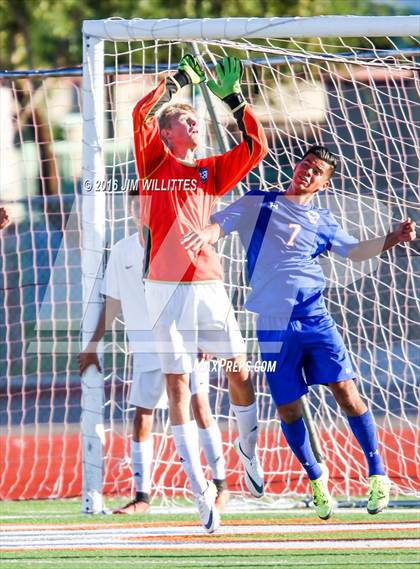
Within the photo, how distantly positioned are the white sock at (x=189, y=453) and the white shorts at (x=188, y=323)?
38cm

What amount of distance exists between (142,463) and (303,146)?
253cm

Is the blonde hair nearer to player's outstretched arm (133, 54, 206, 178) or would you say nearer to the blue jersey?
player's outstretched arm (133, 54, 206, 178)

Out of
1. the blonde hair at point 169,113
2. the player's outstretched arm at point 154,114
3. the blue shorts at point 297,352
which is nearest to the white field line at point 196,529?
the blue shorts at point 297,352

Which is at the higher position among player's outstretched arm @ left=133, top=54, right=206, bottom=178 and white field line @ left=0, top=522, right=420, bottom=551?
player's outstretched arm @ left=133, top=54, right=206, bottom=178

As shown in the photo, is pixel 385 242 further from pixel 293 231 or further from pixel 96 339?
pixel 96 339

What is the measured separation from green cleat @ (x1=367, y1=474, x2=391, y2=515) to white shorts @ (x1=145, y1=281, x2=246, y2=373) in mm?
1016

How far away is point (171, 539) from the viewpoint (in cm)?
726

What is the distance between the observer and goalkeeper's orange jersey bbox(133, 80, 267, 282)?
21.9ft

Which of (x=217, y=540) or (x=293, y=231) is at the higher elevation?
(x=293, y=231)

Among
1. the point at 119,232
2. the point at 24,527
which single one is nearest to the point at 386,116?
the point at 119,232

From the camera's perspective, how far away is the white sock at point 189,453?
675 centimetres

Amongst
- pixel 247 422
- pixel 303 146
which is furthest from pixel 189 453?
pixel 303 146

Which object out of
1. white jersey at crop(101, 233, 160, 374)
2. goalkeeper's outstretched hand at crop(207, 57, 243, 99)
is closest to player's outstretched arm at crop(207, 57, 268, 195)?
goalkeeper's outstretched hand at crop(207, 57, 243, 99)

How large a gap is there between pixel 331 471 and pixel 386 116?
8.81ft
